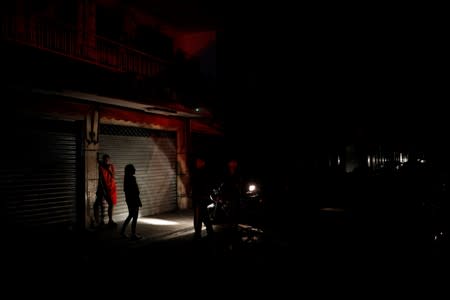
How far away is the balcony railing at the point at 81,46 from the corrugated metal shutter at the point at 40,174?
2.52 m

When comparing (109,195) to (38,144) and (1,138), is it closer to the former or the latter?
(38,144)

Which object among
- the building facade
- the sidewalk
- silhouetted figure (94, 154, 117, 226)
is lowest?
the sidewalk

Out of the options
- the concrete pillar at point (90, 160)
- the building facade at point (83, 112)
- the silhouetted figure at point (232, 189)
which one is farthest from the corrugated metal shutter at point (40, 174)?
the silhouetted figure at point (232, 189)

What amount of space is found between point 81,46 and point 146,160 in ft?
14.5

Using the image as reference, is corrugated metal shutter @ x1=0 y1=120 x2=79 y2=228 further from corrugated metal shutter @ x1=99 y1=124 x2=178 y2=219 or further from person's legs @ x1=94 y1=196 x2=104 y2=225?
corrugated metal shutter @ x1=99 y1=124 x2=178 y2=219

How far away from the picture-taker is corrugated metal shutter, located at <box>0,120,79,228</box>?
28.0 feet

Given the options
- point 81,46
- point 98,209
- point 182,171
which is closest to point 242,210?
point 182,171

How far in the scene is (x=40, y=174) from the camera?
9.13 meters

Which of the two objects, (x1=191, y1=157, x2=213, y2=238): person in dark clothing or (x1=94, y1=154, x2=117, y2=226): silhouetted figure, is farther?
(x1=94, y1=154, x2=117, y2=226): silhouetted figure

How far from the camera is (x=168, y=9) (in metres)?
14.9

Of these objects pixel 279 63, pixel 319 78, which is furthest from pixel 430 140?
pixel 279 63

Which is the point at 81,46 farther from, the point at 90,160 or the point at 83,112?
the point at 90,160

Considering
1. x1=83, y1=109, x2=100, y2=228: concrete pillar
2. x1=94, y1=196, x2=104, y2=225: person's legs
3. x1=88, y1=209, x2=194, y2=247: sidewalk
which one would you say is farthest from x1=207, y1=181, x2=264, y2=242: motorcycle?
x1=83, y1=109, x2=100, y2=228: concrete pillar

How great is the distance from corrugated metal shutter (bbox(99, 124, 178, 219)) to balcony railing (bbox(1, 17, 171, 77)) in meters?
2.46
